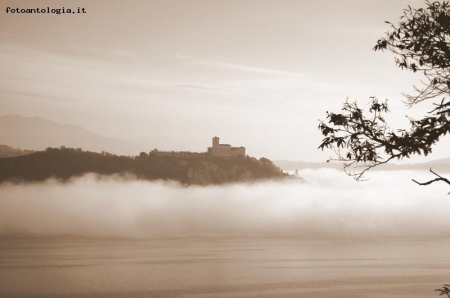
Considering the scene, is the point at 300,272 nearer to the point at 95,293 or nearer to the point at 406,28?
the point at 95,293

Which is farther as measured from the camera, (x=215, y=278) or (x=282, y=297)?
(x=215, y=278)

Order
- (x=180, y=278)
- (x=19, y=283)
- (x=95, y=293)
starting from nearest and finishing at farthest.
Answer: (x=95, y=293)
(x=19, y=283)
(x=180, y=278)

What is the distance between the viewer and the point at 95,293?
130750mm

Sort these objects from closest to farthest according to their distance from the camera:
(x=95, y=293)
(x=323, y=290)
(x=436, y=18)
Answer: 1. (x=436, y=18)
2. (x=95, y=293)
3. (x=323, y=290)

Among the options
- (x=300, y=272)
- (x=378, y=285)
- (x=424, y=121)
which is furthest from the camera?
(x=300, y=272)

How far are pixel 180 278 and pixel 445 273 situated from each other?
97696mm

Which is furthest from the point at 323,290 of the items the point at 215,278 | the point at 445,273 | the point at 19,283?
the point at 19,283

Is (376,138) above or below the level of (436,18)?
below

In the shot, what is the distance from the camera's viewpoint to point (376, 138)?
15.6 m

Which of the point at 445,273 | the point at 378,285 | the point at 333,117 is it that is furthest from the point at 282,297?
the point at 333,117

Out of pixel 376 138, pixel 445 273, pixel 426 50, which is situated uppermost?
pixel 426 50

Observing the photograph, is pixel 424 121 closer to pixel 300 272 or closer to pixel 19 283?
pixel 19 283

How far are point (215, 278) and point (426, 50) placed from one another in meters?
174

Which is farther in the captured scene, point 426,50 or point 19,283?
point 19,283
